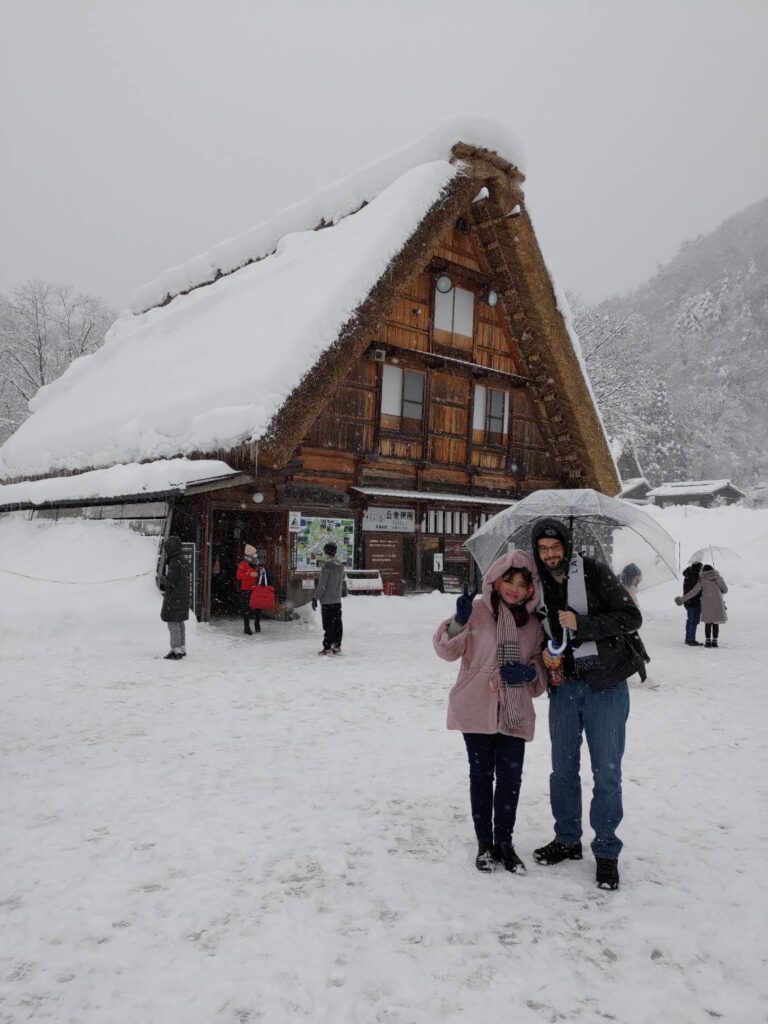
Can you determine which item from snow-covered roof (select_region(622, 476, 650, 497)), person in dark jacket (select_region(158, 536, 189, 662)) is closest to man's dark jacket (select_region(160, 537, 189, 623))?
person in dark jacket (select_region(158, 536, 189, 662))

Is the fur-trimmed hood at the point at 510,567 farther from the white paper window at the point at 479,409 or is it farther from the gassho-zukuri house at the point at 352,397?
the white paper window at the point at 479,409

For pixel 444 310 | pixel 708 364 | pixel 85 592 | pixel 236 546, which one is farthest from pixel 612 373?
pixel 708 364

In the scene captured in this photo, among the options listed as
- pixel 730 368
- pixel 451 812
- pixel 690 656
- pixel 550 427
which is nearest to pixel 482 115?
pixel 550 427

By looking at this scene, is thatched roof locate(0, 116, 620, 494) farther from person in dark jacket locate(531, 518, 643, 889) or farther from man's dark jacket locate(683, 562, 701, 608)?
person in dark jacket locate(531, 518, 643, 889)

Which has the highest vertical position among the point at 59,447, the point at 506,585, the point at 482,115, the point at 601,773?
the point at 482,115

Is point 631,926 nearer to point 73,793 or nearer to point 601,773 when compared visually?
point 601,773

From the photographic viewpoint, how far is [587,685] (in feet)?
11.1

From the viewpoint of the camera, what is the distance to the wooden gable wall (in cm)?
1376

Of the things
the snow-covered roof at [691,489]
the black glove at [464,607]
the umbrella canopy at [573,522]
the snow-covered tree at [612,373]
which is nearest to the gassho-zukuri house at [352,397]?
the umbrella canopy at [573,522]

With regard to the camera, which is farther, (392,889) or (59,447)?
(59,447)

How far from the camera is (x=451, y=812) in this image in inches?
166

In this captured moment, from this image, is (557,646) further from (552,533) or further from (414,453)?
(414,453)

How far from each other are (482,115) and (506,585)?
1311cm

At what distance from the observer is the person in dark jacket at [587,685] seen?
10.9 ft
